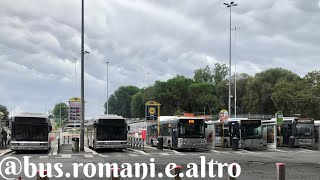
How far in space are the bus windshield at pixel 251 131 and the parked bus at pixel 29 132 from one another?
16995 mm

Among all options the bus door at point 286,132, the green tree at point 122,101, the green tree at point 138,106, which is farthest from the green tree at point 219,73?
the bus door at point 286,132

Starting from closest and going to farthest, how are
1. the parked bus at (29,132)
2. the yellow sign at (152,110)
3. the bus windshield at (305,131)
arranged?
1. the parked bus at (29,132)
2. the bus windshield at (305,131)
3. the yellow sign at (152,110)

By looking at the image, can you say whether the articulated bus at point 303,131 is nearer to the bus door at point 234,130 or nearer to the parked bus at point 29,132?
the bus door at point 234,130

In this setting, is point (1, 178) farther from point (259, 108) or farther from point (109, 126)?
point (259, 108)

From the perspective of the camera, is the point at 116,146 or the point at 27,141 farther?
the point at 116,146

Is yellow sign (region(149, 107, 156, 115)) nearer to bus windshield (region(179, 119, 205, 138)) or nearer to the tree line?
bus windshield (region(179, 119, 205, 138))

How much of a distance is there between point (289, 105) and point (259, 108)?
23.6 metres

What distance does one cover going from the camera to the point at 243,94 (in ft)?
370

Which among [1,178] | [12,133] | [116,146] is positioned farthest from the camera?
[116,146]

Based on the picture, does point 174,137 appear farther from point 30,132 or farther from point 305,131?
point 305,131

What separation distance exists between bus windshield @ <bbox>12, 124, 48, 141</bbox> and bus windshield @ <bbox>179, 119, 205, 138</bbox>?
35.5ft

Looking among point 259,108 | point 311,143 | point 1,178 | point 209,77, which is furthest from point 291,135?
point 209,77

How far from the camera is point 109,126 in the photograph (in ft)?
122

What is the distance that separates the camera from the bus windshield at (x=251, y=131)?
41406 mm
